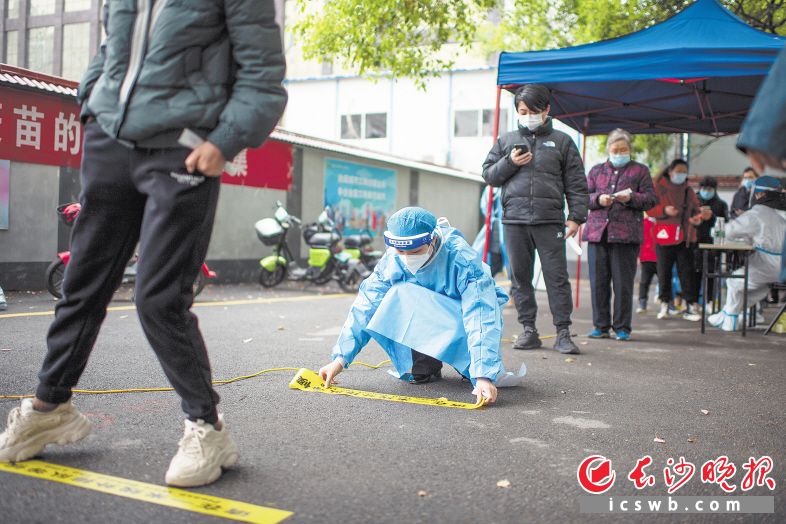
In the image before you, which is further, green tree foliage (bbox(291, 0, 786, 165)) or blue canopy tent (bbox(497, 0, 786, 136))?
green tree foliage (bbox(291, 0, 786, 165))

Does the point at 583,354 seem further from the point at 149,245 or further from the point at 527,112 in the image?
the point at 149,245

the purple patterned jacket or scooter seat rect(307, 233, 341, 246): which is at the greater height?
the purple patterned jacket

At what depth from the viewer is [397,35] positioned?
11711 mm

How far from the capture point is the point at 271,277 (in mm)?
12211

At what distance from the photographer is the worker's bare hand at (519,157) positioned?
632 cm

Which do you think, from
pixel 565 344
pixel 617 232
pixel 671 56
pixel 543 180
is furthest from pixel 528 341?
pixel 671 56

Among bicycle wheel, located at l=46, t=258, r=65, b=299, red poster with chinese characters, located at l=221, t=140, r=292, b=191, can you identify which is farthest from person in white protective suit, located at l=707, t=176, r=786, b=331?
red poster with chinese characters, located at l=221, t=140, r=292, b=191

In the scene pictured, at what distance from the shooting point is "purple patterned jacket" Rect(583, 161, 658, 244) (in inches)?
278

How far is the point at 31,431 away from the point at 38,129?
8321 mm

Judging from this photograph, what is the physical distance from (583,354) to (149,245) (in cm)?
433

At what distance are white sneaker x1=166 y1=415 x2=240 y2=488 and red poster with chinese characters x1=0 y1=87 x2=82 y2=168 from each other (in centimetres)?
829

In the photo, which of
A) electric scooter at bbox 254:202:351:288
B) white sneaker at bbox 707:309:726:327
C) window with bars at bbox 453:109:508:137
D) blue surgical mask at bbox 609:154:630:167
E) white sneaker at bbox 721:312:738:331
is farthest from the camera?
window with bars at bbox 453:109:508:137

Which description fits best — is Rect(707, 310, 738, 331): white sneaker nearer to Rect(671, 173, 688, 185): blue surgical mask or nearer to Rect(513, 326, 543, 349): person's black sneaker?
Rect(671, 173, 688, 185): blue surgical mask

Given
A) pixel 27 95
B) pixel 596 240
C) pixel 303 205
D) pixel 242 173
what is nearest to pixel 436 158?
pixel 303 205
